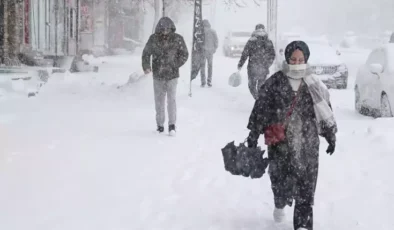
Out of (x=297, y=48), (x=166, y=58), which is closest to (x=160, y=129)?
(x=166, y=58)

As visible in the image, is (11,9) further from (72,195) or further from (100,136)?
(72,195)

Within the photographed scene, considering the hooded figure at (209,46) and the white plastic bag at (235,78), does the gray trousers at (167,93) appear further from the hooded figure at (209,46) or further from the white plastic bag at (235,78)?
the hooded figure at (209,46)

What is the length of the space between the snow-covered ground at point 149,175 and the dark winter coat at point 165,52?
1.10 metres

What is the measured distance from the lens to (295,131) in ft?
16.7

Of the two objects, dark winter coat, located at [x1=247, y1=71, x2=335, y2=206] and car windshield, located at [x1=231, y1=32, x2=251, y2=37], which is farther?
car windshield, located at [x1=231, y1=32, x2=251, y2=37]

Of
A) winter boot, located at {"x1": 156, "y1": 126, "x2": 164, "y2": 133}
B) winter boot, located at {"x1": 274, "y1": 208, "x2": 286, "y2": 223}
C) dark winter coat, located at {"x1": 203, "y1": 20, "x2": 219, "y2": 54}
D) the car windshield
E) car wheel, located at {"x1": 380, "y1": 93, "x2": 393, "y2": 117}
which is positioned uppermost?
the car windshield

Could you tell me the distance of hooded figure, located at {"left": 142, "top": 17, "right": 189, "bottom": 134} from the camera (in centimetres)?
950

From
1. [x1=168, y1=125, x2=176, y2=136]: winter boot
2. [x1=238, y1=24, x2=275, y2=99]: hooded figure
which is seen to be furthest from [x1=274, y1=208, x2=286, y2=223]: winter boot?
[x1=238, y1=24, x2=275, y2=99]: hooded figure

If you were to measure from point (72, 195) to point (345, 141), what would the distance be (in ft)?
16.5

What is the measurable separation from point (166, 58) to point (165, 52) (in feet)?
0.35

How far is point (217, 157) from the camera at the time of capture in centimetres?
864

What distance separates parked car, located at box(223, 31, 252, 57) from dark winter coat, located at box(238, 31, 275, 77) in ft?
75.7

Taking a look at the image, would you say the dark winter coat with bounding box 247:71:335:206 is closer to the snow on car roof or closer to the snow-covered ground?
the snow-covered ground

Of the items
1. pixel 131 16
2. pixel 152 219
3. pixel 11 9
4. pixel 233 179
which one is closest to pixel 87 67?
pixel 11 9
